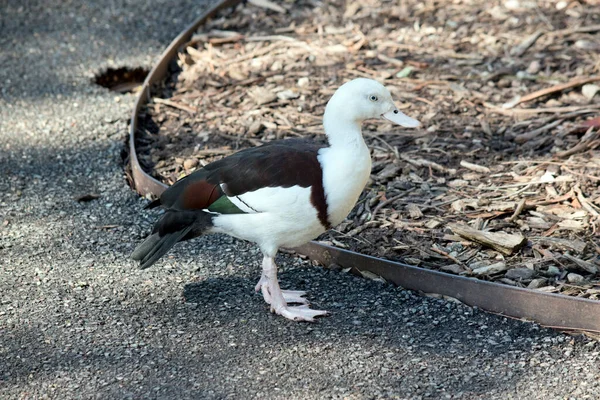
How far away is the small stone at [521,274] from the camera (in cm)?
412

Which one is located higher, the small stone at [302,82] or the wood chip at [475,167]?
the small stone at [302,82]

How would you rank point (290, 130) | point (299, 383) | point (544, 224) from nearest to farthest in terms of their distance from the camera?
point (299, 383) < point (544, 224) < point (290, 130)

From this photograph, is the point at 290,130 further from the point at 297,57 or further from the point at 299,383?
the point at 299,383

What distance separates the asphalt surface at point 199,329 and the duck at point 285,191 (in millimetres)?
255

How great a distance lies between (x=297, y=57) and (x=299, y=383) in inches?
148

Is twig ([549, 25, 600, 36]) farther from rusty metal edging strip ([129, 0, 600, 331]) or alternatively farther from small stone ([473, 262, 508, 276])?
rusty metal edging strip ([129, 0, 600, 331])

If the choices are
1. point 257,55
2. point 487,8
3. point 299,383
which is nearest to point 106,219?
point 299,383

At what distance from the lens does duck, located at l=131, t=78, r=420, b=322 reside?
149 inches

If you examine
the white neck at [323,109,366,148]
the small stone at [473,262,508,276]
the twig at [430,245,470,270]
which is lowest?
the twig at [430,245,470,270]

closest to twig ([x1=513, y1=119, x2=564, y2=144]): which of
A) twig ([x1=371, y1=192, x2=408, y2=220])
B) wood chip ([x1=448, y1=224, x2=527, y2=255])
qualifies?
twig ([x1=371, y1=192, x2=408, y2=220])

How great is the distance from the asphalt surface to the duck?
26 cm

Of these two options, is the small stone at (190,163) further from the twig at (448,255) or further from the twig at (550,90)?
the twig at (550,90)

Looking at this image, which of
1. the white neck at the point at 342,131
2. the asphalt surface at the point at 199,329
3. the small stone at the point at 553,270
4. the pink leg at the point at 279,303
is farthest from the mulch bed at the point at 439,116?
the white neck at the point at 342,131

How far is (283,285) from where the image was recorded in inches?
171
